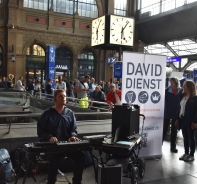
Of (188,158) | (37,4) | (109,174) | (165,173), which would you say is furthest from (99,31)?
(37,4)

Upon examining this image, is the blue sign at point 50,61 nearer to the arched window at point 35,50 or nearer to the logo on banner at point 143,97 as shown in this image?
the arched window at point 35,50

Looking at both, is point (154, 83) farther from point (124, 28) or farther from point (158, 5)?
point (158, 5)

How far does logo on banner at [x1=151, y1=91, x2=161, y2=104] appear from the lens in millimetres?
5496

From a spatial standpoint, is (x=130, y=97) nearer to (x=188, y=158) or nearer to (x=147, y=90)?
(x=147, y=90)

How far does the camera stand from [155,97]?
5527 millimetres

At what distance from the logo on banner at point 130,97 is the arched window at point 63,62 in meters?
21.6

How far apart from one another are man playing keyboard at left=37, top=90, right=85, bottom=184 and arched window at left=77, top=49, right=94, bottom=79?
23.6 metres

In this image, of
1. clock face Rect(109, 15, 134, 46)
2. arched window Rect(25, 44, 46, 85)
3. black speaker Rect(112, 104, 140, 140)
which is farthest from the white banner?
arched window Rect(25, 44, 46, 85)

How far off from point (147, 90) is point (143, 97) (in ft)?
0.54

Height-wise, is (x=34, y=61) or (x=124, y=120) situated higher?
(x=34, y=61)

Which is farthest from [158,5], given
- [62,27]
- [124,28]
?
[124,28]

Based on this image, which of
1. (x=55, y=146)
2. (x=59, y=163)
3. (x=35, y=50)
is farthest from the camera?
(x=35, y=50)

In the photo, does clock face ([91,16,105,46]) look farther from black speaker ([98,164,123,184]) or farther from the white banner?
black speaker ([98,164,123,184])

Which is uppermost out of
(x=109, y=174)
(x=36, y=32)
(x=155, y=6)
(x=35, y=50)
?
(x=155, y=6)
